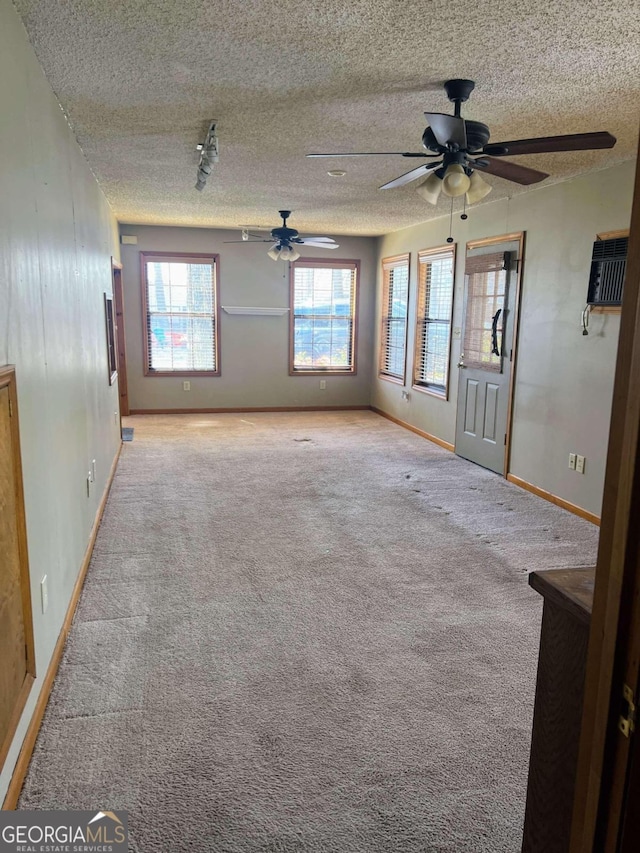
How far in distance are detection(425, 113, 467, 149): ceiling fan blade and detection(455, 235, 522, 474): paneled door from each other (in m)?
2.77

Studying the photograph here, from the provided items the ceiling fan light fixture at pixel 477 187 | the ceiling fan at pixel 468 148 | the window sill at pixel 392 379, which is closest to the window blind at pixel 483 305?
the window sill at pixel 392 379

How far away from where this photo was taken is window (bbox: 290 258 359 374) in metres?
8.41

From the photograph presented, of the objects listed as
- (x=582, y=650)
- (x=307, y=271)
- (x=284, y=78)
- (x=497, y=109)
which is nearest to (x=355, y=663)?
(x=582, y=650)

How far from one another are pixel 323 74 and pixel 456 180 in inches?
30.8

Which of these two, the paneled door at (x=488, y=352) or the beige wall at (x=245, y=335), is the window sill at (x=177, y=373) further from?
the paneled door at (x=488, y=352)

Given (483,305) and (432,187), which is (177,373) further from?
(432,187)

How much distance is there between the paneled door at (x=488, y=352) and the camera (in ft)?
17.4

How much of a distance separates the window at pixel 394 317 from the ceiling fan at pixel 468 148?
436 cm

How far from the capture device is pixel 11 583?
5.73 feet

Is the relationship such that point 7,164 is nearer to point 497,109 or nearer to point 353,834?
point 353,834

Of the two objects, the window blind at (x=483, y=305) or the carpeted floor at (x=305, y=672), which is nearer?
the carpeted floor at (x=305, y=672)

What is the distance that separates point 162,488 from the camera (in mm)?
4875

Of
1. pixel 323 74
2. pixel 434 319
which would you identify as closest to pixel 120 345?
pixel 434 319

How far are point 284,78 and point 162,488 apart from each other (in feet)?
10.7
